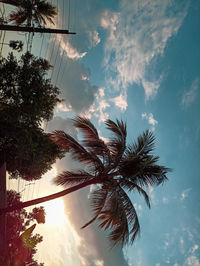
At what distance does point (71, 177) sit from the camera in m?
7.88

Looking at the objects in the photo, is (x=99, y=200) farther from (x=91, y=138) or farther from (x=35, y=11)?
(x=35, y=11)

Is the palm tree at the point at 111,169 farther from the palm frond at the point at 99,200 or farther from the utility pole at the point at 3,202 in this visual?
the utility pole at the point at 3,202

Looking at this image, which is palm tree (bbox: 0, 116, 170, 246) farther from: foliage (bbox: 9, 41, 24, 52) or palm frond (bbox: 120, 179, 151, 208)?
foliage (bbox: 9, 41, 24, 52)

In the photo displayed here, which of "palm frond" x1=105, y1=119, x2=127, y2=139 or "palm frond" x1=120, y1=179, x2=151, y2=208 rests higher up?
"palm frond" x1=105, y1=119, x2=127, y2=139

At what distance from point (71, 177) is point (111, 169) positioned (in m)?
2.17

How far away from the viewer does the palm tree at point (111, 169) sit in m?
7.23

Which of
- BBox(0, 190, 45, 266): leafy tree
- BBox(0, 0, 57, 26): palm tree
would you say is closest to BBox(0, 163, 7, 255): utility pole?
BBox(0, 190, 45, 266): leafy tree

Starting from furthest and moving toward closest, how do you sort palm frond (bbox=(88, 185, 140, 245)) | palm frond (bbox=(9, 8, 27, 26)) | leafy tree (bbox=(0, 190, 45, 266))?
palm frond (bbox=(9, 8, 27, 26)) < leafy tree (bbox=(0, 190, 45, 266)) < palm frond (bbox=(88, 185, 140, 245))

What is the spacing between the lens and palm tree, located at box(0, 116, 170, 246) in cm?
723

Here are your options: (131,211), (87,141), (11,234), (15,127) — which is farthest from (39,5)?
(11,234)

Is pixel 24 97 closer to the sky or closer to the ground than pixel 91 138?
closer to the sky

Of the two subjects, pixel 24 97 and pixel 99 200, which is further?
pixel 24 97

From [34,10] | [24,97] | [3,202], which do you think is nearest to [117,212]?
[24,97]

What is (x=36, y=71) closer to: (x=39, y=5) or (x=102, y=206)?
(x=39, y=5)
